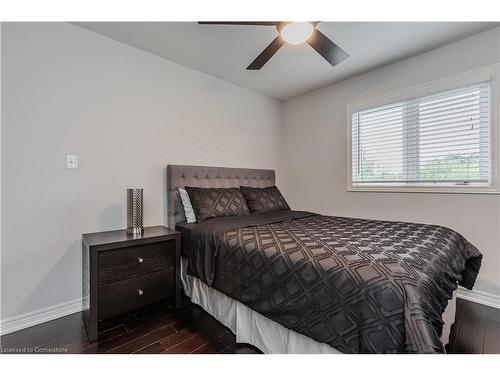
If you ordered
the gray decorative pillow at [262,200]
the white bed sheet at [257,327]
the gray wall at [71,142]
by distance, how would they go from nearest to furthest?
the white bed sheet at [257,327], the gray wall at [71,142], the gray decorative pillow at [262,200]

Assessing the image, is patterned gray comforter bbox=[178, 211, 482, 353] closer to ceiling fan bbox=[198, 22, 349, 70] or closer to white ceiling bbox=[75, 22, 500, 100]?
ceiling fan bbox=[198, 22, 349, 70]

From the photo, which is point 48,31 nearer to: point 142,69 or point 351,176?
point 142,69

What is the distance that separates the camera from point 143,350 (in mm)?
1541

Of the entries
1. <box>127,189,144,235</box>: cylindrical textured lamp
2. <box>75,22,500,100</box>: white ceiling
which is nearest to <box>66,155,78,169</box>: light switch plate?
<box>127,189,144,235</box>: cylindrical textured lamp

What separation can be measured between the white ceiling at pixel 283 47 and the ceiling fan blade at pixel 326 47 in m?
0.25

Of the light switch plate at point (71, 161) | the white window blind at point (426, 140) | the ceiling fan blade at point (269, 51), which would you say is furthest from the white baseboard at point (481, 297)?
the light switch plate at point (71, 161)

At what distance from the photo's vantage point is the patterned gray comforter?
0.99 m

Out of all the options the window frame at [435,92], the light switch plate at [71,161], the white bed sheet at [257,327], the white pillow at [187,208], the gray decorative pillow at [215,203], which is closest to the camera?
the white bed sheet at [257,327]

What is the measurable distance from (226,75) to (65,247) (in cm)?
248

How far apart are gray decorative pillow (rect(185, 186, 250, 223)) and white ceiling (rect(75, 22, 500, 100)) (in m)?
1.42

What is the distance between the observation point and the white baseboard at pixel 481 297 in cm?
213

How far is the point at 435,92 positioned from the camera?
2.46 metres

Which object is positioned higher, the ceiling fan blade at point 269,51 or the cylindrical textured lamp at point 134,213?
A: the ceiling fan blade at point 269,51

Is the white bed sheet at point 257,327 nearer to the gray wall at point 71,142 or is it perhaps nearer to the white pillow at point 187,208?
the white pillow at point 187,208
